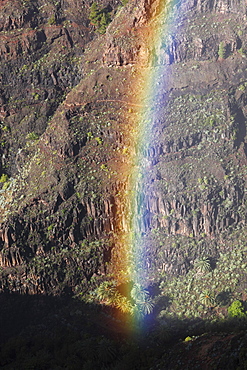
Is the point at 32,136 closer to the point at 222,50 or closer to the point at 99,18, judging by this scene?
the point at 99,18

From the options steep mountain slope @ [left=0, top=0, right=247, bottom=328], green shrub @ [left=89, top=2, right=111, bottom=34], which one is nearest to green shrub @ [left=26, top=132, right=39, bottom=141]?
steep mountain slope @ [left=0, top=0, right=247, bottom=328]

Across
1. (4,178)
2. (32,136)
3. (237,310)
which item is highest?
(32,136)

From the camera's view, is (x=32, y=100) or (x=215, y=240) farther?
Answer: (x=32, y=100)

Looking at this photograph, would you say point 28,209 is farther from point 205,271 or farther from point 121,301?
point 205,271

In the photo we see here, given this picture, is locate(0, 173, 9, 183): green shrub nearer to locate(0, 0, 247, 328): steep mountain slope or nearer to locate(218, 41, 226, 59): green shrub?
locate(0, 0, 247, 328): steep mountain slope

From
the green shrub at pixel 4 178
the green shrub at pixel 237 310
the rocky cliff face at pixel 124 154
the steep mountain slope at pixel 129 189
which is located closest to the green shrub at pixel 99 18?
the steep mountain slope at pixel 129 189

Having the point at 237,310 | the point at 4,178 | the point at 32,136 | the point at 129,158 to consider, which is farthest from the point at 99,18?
the point at 237,310

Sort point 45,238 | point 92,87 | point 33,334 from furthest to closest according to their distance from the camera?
point 92,87 → point 45,238 → point 33,334

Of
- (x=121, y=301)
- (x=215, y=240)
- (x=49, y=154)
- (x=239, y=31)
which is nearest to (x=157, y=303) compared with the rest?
(x=121, y=301)

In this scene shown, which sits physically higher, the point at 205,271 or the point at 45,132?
the point at 45,132
